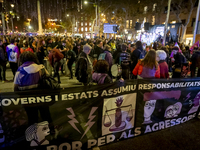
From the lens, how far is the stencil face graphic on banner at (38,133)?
2.69 m

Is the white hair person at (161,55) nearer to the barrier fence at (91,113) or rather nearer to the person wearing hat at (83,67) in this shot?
the barrier fence at (91,113)

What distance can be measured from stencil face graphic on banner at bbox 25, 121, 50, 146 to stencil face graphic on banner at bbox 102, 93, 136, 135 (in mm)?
1106

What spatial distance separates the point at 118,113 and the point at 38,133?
1.56 m

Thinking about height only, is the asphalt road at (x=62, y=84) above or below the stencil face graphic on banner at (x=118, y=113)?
below

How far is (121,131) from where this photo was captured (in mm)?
3371

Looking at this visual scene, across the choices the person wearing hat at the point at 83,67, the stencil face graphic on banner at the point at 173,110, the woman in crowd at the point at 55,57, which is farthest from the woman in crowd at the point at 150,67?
the woman in crowd at the point at 55,57

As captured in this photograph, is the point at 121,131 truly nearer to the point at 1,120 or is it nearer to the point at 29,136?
the point at 29,136

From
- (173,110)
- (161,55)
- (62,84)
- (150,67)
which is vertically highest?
(161,55)

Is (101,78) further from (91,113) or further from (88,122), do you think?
(88,122)

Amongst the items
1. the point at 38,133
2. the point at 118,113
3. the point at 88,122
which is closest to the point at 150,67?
the point at 118,113

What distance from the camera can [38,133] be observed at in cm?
272

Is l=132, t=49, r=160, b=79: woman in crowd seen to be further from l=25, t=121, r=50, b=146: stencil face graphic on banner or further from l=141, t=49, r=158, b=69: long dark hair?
l=25, t=121, r=50, b=146: stencil face graphic on banner

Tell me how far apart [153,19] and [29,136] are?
4495 cm

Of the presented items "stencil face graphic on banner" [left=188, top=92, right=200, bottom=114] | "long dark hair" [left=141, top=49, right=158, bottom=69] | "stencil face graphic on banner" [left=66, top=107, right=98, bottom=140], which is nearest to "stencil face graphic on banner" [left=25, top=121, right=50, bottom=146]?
"stencil face graphic on banner" [left=66, top=107, right=98, bottom=140]
